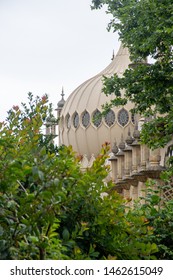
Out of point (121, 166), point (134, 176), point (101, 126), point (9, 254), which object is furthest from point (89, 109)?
point (9, 254)

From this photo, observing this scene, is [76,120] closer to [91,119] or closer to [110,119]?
[110,119]

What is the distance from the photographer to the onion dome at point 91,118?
67.5 metres

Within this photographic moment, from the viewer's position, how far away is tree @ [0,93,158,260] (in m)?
8.22

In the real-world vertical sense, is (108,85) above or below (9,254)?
above

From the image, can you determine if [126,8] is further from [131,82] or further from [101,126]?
[101,126]

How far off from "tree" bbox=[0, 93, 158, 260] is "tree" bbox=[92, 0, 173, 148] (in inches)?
340

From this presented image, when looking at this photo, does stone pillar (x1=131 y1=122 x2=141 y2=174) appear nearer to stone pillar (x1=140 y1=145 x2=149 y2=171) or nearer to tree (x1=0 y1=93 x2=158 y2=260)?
stone pillar (x1=140 y1=145 x2=149 y2=171)

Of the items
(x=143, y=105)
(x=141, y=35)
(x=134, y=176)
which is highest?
(x=141, y=35)

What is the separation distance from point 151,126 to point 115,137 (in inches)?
1834

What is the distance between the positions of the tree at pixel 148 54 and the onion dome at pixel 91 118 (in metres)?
44.8

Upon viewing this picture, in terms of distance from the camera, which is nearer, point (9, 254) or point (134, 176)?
point (9, 254)

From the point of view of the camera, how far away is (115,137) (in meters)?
67.1

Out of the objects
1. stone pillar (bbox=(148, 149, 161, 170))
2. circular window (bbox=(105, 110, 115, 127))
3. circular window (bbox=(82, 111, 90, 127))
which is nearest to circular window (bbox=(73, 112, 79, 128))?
circular window (bbox=(82, 111, 90, 127))
